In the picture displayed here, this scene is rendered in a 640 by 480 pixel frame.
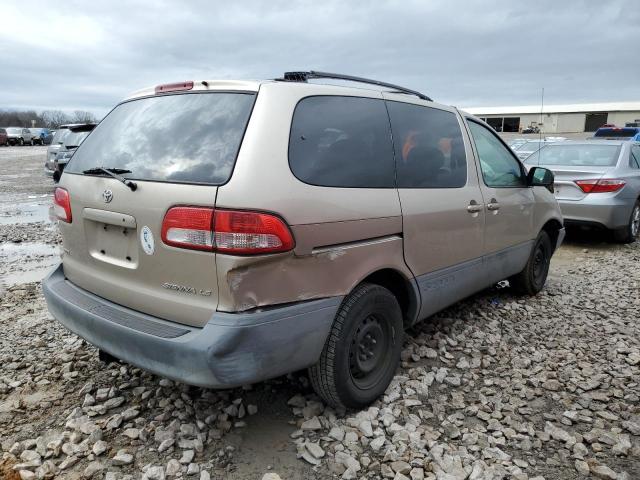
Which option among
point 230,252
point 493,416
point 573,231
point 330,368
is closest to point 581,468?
point 493,416

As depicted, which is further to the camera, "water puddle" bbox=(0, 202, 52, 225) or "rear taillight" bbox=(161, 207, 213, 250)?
"water puddle" bbox=(0, 202, 52, 225)

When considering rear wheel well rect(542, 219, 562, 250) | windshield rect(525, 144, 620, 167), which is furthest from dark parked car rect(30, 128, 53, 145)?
rear wheel well rect(542, 219, 562, 250)

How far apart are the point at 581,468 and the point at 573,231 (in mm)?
7286

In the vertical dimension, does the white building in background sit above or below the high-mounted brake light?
above

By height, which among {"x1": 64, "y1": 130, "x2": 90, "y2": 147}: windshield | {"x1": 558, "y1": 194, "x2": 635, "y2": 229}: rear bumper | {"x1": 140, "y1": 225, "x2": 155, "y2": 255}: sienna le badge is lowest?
{"x1": 558, "y1": 194, "x2": 635, "y2": 229}: rear bumper

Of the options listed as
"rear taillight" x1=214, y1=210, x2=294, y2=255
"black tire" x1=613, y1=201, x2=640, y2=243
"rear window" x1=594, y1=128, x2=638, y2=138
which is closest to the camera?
"rear taillight" x1=214, y1=210, x2=294, y2=255

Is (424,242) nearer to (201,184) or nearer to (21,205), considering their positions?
(201,184)

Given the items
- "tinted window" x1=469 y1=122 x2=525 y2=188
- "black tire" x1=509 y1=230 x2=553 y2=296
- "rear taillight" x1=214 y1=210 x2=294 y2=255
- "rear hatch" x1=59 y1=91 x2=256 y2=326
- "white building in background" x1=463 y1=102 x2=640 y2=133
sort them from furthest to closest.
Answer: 1. "white building in background" x1=463 y1=102 x2=640 y2=133
2. "black tire" x1=509 y1=230 x2=553 y2=296
3. "tinted window" x1=469 y1=122 x2=525 y2=188
4. "rear hatch" x1=59 y1=91 x2=256 y2=326
5. "rear taillight" x1=214 y1=210 x2=294 y2=255

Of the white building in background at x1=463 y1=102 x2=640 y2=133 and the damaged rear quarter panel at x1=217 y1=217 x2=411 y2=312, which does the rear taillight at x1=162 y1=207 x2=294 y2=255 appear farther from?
the white building in background at x1=463 y1=102 x2=640 y2=133

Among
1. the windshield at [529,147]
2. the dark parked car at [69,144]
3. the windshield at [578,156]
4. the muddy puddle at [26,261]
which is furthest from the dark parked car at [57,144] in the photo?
the windshield at [529,147]

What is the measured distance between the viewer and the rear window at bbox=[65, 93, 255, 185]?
8.17 ft

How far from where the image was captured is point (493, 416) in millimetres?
3072

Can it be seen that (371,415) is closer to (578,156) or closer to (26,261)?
(26,261)

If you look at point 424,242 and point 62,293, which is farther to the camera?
point 424,242
